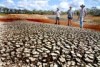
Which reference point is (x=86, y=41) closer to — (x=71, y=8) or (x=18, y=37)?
(x=18, y=37)

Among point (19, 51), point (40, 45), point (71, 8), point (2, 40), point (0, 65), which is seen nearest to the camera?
point (0, 65)

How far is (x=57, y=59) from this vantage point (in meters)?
10.2

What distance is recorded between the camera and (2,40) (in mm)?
12914

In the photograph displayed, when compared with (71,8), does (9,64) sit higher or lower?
lower

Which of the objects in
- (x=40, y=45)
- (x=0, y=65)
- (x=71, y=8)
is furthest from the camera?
(x=71, y=8)

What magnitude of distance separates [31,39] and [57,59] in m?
3.25

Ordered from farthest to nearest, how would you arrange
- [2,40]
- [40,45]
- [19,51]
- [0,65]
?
[2,40] < [40,45] < [19,51] < [0,65]

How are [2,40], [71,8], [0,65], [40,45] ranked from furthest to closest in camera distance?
[71,8]
[2,40]
[40,45]
[0,65]

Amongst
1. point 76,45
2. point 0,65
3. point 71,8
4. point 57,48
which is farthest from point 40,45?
point 71,8

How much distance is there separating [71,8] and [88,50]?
13.3 metres

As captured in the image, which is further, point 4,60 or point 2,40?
point 2,40

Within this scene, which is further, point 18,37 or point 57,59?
point 18,37

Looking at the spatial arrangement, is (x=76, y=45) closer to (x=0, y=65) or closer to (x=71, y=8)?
(x=0, y=65)

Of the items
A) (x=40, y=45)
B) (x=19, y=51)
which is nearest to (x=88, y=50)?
(x=40, y=45)
